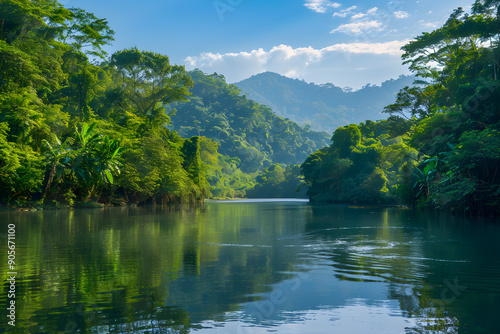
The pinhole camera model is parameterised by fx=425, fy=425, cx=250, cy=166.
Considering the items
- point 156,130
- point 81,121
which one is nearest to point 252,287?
point 81,121

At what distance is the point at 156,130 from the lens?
5928cm

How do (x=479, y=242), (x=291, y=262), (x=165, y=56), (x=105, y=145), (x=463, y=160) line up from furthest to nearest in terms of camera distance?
1. (x=165, y=56)
2. (x=105, y=145)
3. (x=463, y=160)
4. (x=479, y=242)
5. (x=291, y=262)

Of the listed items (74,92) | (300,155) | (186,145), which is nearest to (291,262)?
(74,92)

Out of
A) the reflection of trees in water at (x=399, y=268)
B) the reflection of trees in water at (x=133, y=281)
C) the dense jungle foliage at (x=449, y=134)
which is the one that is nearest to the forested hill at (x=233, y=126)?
the dense jungle foliage at (x=449, y=134)

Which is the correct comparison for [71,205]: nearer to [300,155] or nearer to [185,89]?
[185,89]

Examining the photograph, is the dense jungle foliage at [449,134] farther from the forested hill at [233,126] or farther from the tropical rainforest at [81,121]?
the forested hill at [233,126]

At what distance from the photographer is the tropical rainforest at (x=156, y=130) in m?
32.5

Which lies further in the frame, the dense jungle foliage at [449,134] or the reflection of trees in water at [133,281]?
the dense jungle foliage at [449,134]

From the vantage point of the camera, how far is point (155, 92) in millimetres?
64750

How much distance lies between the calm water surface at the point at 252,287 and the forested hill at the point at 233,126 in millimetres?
146530

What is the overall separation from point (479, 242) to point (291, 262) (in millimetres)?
9010

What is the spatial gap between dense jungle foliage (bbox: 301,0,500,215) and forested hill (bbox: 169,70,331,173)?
92898 millimetres

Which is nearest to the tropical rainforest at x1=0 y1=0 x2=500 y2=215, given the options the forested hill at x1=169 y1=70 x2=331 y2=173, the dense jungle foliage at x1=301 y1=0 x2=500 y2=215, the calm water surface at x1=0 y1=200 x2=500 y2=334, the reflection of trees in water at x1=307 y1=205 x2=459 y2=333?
the dense jungle foliage at x1=301 y1=0 x2=500 y2=215

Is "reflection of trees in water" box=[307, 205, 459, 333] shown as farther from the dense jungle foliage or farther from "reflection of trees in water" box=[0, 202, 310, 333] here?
the dense jungle foliage
